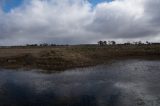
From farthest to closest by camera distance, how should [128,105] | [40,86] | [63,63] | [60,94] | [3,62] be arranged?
[3,62] → [63,63] → [40,86] → [60,94] → [128,105]

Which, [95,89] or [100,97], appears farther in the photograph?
[95,89]

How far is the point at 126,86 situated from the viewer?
28328 millimetres

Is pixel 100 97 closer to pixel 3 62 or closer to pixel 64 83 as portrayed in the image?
pixel 64 83

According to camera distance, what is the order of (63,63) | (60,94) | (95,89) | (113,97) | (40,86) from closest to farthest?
(113,97) → (60,94) → (95,89) → (40,86) → (63,63)

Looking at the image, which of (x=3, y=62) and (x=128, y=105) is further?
(x=3, y=62)

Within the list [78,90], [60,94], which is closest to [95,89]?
[78,90]

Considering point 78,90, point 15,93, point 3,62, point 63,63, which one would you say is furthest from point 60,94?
point 3,62

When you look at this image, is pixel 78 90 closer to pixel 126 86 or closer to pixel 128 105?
pixel 126 86

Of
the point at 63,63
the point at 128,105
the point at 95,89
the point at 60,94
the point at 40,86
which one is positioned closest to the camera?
the point at 128,105

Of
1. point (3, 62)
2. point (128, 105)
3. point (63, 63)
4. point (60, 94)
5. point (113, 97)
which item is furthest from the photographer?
point (3, 62)

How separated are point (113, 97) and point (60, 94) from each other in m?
4.59

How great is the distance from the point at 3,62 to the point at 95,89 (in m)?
34.7

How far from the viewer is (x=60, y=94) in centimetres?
2519

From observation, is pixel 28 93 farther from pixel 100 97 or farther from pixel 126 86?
pixel 126 86
